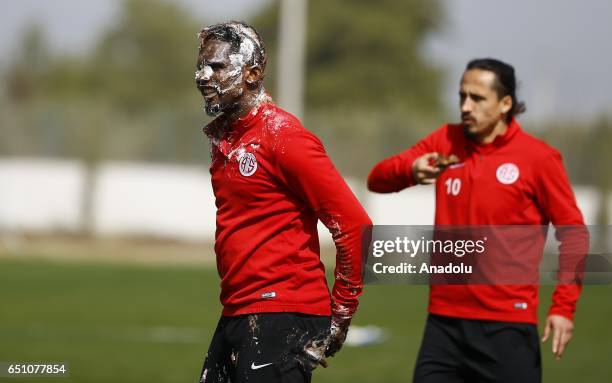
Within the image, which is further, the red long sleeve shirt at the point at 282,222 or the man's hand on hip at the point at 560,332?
the man's hand on hip at the point at 560,332

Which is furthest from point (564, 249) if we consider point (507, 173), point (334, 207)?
point (334, 207)

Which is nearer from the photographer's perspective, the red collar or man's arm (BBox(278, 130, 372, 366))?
man's arm (BBox(278, 130, 372, 366))

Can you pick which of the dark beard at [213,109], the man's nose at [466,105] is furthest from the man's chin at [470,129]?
the dark beard at [213,109]

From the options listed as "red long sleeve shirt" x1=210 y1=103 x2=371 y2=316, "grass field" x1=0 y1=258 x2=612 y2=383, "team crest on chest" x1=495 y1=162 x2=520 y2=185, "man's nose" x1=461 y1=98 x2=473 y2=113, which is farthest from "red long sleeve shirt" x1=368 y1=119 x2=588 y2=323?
"grass field" x1=0 y1=258 x2=612 y2=383

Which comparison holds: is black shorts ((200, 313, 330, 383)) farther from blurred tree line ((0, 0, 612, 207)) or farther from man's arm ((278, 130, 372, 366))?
blurred tree line ((0, 0, 612, 207))

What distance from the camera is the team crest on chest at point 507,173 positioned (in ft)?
20.0

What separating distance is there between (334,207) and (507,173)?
1814 millimetres

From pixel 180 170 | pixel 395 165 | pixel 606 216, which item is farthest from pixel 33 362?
pixel 180 170

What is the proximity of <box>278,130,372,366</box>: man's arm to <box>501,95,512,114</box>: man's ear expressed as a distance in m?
1.92

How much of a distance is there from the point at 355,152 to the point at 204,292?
14947 millimetres

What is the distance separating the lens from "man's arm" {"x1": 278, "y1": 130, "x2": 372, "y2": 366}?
4.59 meters

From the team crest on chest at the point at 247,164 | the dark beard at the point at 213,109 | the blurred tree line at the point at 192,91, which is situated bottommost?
the team crest on chest at the point at 247,164

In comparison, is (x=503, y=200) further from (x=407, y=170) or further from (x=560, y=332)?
(x=560, y=332)

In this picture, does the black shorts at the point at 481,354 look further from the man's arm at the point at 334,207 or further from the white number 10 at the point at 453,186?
the man's arm at the point at 334,207
